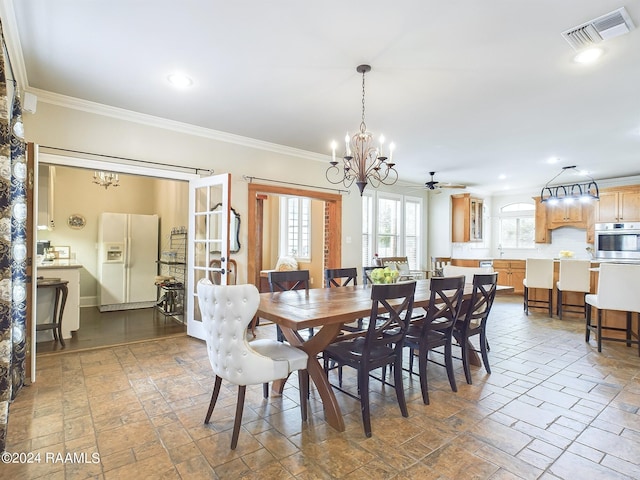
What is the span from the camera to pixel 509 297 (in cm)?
809

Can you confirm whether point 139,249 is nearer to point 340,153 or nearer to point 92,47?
point 340,153

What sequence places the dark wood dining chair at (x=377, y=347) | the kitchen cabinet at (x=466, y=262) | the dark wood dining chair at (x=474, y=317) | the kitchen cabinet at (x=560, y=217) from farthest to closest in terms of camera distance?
the kitchen cabinet at (x=466, y=262), the kitchen cabinet at (x=560, y=217), the dark wood dining chair at (x=474, y=317), the dark wood dining chair at (x=377, y=347)

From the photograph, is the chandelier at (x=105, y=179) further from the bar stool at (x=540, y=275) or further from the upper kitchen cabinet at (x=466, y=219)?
the bar stool at (x=540, y=275)

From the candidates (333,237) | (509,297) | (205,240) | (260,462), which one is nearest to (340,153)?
(333,237)

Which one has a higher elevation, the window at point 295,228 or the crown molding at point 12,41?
the crown molding at point 12,41

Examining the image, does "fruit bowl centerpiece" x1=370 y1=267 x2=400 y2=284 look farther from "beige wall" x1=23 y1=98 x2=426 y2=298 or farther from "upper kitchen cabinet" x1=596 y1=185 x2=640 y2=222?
"upper kitchen cabinet" x1=596 y1=185 x2=640 y2=222

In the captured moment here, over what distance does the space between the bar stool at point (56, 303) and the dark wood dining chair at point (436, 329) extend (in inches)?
148

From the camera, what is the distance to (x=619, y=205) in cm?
668

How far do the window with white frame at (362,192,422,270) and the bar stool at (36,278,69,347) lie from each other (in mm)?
5165

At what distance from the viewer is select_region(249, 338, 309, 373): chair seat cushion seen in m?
2.24

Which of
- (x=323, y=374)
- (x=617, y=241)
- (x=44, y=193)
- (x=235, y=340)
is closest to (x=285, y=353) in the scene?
(x=323, y=374)

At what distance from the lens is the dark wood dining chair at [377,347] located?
2219 mm

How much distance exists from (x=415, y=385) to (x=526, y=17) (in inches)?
110

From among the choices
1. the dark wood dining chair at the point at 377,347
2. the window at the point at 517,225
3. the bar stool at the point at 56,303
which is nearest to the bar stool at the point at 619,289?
the dark wood dining chair at the point at 377,347
